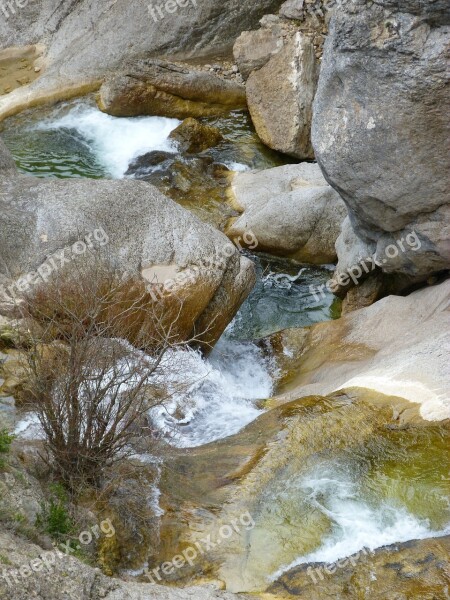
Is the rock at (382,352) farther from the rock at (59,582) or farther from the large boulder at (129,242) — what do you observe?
the rock at (59,582)

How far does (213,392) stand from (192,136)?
23.3ft

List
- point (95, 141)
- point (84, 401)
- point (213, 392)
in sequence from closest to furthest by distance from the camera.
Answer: point (84, 401)
point (213, 392)
point (95, 141)

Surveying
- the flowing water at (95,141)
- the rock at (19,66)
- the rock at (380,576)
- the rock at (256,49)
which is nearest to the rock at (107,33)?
the rock at (19,66)

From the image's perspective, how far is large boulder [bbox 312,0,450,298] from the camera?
25.3ft

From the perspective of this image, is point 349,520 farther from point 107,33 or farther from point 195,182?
point 107,33

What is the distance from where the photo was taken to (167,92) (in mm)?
15773

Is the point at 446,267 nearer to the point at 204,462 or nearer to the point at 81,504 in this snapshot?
the point at 204,462

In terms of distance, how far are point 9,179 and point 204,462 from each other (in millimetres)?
4539

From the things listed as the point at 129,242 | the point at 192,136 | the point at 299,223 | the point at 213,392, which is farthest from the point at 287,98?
the point at 213,392

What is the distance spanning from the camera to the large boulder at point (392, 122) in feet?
25.3

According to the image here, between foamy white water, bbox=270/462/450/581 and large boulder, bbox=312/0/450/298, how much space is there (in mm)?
3269

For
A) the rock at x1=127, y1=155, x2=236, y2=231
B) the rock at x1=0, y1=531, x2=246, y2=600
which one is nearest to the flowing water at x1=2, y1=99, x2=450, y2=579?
the rock at x1=127, y1=155, x2=236, y2=231

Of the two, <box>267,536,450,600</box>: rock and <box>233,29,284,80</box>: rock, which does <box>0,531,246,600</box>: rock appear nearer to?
<box>267,536,450,600</box>: rock

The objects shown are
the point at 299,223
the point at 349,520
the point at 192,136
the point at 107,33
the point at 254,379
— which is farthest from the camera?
the point at 107,33
